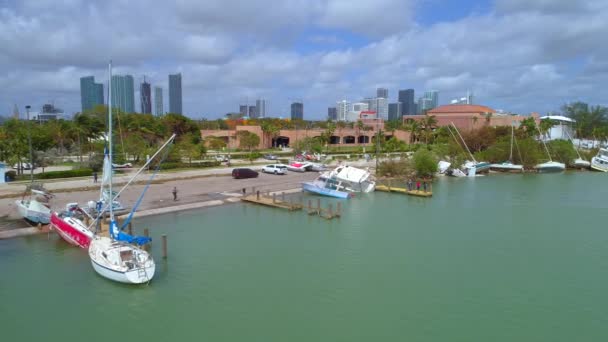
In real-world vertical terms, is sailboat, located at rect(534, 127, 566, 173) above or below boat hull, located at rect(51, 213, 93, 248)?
above

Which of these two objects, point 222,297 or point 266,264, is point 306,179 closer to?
point 266,264

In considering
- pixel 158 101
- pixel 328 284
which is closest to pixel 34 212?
pixel 328 284

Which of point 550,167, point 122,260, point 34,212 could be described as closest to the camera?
point 122,260

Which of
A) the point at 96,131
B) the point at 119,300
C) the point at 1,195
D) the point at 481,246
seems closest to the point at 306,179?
the point at 481,246

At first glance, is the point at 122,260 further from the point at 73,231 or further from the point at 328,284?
the point at 328,284

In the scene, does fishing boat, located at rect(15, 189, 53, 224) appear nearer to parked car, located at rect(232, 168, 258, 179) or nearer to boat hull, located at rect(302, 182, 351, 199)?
parked car, located at rect(232, 168, 258, 179)

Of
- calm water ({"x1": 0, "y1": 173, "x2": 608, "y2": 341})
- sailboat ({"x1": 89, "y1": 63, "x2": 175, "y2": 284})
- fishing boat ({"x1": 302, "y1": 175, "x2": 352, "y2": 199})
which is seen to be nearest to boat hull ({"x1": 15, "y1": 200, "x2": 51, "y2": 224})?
calm water ({"x1": 0, "y1": 173, "x2": 608, "y2": 341})
